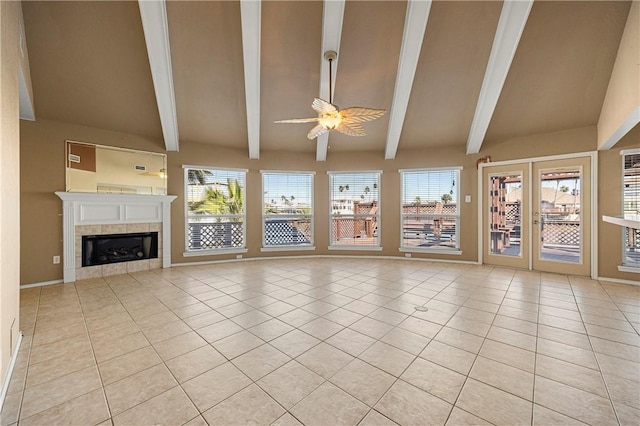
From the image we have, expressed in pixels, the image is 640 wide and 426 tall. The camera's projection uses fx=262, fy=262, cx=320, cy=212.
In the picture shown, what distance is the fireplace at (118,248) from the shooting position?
444cm

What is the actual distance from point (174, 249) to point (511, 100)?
22.3 feet

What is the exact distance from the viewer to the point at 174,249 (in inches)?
208

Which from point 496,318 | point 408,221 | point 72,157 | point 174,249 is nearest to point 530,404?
point 496,318

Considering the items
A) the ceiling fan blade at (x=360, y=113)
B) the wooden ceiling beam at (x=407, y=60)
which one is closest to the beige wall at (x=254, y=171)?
the wooden ceiling beam at (x=407, y=60)

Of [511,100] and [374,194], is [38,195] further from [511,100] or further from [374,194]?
[511,100]

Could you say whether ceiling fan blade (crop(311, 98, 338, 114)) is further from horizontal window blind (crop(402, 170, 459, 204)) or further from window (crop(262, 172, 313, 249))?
horizontal window blind (crop(402, 170, 459, 204))

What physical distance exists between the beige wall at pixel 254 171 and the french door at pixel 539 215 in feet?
0.73

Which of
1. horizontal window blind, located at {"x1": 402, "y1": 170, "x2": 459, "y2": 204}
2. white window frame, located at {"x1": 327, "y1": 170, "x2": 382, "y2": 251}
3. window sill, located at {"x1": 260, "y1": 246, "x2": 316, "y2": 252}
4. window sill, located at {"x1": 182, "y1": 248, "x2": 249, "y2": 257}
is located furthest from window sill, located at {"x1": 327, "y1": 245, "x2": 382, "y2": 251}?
window sill, located at {"x1": 182, "y1": 248, "x2": 249, "y2": 257}

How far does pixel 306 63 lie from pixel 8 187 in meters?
3.79

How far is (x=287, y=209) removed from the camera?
6.20m

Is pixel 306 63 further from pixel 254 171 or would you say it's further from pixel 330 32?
pixel 254 171

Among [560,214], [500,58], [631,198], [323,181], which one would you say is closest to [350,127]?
[500,58]

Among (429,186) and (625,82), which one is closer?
(625,82)

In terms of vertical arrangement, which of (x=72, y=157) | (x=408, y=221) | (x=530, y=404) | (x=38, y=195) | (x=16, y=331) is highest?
(x=72, y=157)
